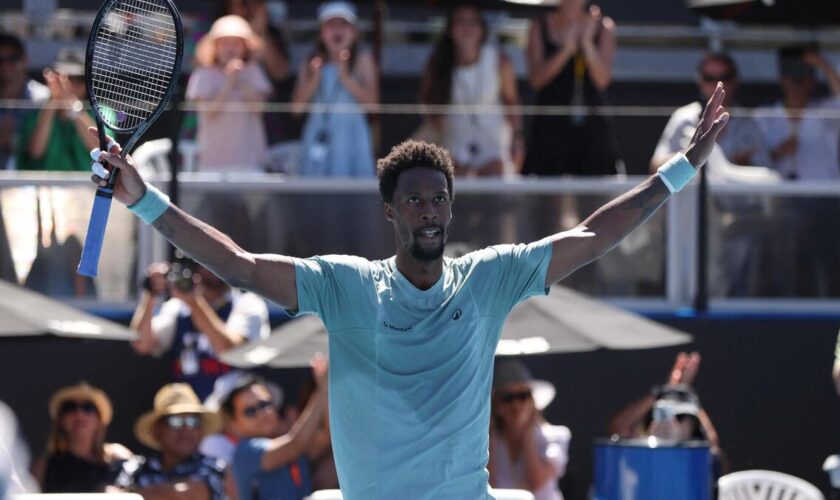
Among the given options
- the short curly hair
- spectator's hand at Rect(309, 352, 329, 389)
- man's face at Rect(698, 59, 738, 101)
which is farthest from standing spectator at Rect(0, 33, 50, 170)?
the short curly hair

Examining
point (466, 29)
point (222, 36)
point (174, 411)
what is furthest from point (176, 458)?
point (466, 29)

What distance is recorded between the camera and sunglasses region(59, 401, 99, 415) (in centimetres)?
841

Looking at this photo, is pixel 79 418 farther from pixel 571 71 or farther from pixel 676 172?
pixel 676 172

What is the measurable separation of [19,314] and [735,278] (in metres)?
4.16

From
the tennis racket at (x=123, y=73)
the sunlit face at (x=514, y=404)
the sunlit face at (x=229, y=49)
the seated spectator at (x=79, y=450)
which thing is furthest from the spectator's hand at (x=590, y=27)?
the tennis racket at (x=123, y=73)

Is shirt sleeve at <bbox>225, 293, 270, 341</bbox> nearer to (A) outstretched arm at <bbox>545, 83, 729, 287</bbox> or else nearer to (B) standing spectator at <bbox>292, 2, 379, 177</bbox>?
(B) standing spectator at <bbox>292, 2, 379, 177</bbox>

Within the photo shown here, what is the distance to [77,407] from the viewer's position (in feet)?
27.6

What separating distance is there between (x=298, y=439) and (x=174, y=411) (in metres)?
0.68

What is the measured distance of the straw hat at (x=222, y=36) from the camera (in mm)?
9648

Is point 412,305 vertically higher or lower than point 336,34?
lower

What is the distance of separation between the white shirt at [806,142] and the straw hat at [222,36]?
298 cm

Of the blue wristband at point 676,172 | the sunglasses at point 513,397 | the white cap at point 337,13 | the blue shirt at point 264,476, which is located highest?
the white cap at point 337,13

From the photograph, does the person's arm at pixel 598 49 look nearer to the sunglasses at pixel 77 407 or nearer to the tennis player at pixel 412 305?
the sunglasses at pixel 77 407

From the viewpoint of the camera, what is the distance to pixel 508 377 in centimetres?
853
